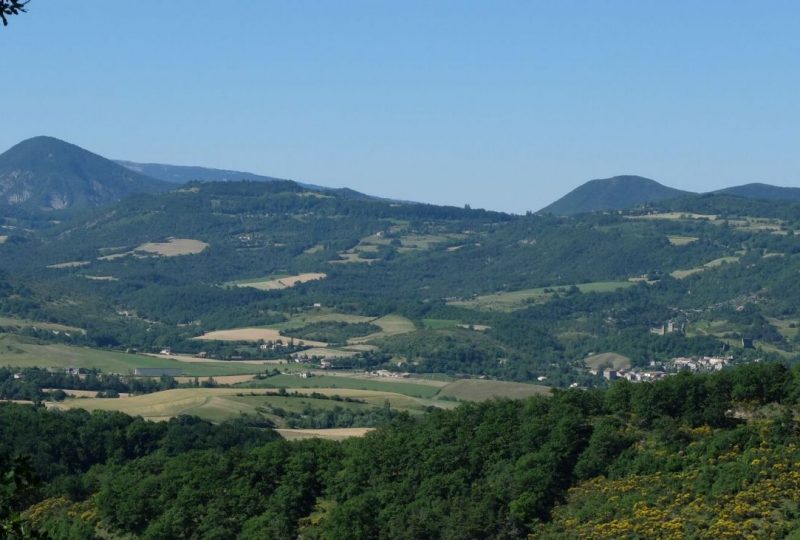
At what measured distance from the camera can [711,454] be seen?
162 ft

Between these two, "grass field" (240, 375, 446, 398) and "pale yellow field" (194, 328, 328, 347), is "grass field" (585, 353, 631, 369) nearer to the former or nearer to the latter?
"pale yellow field" (194, 328, 328, 347)

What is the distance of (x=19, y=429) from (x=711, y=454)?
37.3 metres

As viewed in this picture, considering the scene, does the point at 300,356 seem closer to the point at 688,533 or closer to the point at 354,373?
the point at 354,373

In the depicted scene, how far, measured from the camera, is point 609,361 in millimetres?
164500

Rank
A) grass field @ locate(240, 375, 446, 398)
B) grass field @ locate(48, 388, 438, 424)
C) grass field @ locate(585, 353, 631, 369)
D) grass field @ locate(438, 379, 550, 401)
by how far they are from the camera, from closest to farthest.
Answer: grass field @ locate(48, 388, 438, 424)
grass field @ locate(438, 379, 550, 401)
grass field @ locate(240, 375, 446, 398)
grass field @ locate(585, 353, 631, 369)

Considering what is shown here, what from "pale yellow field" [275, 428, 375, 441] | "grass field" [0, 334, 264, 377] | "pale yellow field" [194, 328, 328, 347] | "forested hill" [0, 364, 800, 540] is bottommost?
"pale yellow field" [194, 328, 328, 347]

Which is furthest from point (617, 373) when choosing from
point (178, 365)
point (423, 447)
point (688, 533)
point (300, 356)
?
point (688, 533)

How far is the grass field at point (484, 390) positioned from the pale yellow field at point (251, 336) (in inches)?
1670

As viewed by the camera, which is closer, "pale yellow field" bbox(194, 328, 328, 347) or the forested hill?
the forested hill

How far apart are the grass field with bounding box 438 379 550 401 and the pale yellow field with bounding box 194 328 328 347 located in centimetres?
4243

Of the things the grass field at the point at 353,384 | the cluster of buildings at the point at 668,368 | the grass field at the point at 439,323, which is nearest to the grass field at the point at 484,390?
the grass field at the point at 353,384

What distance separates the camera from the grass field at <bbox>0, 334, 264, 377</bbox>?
137 meters

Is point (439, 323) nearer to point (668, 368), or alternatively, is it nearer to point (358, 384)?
point (668, 368)

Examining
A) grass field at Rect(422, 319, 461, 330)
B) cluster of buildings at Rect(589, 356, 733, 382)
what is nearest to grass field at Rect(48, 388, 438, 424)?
cluster of buildings at Rect(589, 356, 733, 382)
